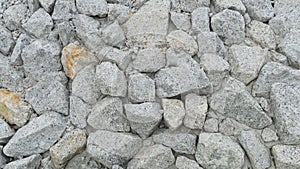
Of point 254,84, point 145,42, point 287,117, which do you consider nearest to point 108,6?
point 145,42

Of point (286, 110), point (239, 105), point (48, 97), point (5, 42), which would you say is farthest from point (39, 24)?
point (286, 110)

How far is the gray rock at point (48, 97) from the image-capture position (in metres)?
1.36

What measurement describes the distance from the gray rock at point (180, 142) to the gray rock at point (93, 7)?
0.45 metres

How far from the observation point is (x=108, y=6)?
55.2 inches

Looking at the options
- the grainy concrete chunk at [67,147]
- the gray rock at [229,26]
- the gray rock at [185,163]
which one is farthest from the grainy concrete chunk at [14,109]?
the gray rock at [229,26]

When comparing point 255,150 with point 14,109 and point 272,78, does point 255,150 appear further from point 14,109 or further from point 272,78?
point 14,109

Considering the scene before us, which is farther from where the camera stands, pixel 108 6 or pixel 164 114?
pixel 108 6

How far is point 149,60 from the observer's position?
1.32m

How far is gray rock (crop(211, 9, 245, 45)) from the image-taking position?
135cm

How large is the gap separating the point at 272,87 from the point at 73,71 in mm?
624

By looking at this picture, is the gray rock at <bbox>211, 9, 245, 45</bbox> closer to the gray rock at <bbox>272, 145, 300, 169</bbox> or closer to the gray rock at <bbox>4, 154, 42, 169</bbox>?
the gray rock at <bbox>272, 145, 300, 169</bbox>

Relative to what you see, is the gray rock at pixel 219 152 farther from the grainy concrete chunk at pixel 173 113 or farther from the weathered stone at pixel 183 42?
the weathered stone at pixel 183 42

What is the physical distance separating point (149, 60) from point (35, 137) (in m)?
0.43

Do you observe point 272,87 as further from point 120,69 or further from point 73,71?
point 73,71
